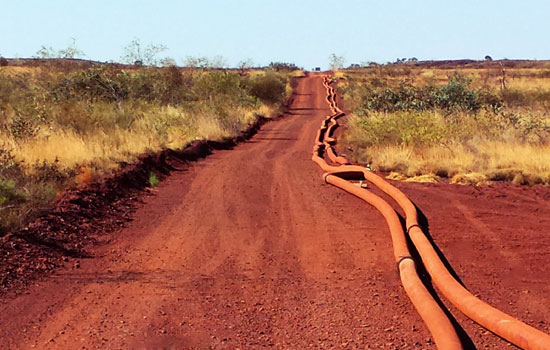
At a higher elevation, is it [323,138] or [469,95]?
[469,95]

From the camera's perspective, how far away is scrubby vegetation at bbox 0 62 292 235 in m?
9.98

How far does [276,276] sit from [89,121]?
1104 centimetres

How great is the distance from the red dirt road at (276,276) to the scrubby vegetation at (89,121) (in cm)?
165

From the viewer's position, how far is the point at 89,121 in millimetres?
15945

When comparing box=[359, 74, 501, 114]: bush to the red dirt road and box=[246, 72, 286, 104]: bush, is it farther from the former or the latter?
box=[246, 72, 286, 104]: bush

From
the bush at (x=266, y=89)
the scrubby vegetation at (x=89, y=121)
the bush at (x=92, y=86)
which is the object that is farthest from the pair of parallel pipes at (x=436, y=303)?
the bush at (x=266, y=89)

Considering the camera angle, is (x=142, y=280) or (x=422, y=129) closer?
(x=142, y=280)

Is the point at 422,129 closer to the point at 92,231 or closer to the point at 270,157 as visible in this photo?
the point at 270,157

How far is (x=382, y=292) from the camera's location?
230 inches

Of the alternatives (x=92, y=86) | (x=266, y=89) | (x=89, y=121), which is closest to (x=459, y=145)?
(x=89, y=121)

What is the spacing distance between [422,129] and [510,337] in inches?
439

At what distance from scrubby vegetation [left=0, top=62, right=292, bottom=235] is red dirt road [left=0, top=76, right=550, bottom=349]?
64.8 inches

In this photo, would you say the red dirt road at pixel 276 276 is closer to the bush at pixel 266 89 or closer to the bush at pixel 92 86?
the bush at pixel 92 86

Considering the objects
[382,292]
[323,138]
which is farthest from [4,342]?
[323,138]
